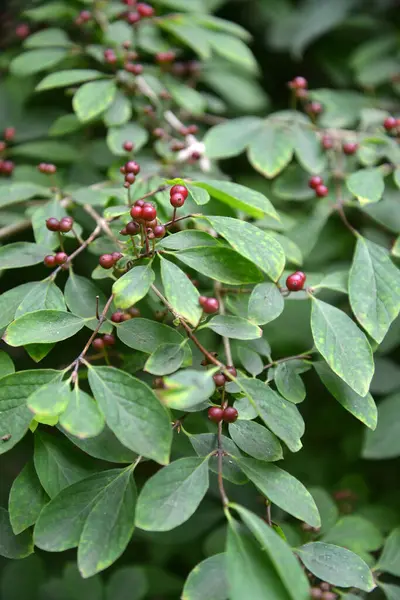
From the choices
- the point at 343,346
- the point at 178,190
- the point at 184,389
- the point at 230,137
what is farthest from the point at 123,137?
the point at 184,389

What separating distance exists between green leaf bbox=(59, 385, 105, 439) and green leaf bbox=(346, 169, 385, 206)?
2.09ft

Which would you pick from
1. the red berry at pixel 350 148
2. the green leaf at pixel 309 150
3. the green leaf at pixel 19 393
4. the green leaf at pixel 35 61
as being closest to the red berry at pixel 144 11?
the green leaf at pixel 35 61

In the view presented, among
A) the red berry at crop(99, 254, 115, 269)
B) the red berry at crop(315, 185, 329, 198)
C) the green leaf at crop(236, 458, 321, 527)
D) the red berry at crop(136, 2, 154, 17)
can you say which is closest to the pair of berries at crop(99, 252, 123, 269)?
the red berry at crop(99, 254, 115, 269)

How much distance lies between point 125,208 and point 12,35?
0.95 metres

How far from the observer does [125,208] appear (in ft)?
3.07

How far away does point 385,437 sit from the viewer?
1.21 m

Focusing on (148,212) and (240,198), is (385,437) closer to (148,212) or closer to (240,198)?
(240,198)

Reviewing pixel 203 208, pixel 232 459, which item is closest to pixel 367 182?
pixel 203 208

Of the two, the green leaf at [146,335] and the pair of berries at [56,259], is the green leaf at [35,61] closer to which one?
the pair of berries at [56,259]

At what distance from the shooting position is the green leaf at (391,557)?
1032mm

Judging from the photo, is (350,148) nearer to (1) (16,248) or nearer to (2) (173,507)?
(1) (16,248)

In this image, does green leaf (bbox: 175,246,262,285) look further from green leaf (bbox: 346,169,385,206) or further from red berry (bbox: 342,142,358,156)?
red berry (bbox: 342,142,358,156)

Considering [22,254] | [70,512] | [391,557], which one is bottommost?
[391,557]

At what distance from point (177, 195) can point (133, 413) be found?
0.31 m
